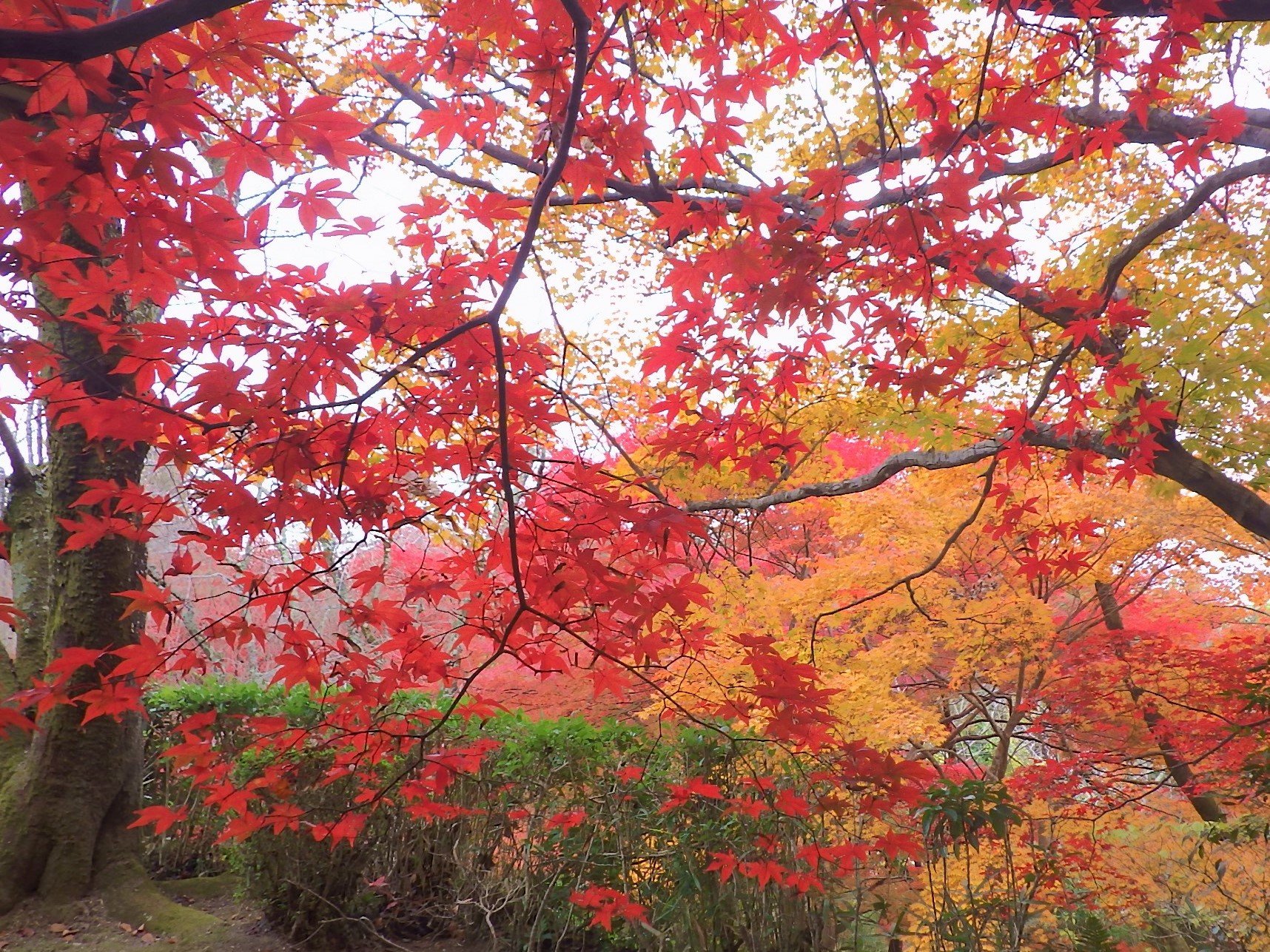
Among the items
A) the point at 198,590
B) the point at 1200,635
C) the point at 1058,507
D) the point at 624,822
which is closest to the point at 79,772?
the point at 624,822

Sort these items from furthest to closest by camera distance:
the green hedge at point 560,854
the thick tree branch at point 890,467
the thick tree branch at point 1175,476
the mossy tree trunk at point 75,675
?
the thick tree branch at point 890,467, the thick tree branch at point 1175,476, the mossy tree trunk at point 75,675, the green hedge at point 560,854

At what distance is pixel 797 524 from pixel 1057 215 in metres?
4.14

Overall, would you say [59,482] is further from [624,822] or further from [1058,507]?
[1058,507]

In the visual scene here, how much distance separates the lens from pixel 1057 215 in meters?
6.54

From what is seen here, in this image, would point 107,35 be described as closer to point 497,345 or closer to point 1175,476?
point 497,345

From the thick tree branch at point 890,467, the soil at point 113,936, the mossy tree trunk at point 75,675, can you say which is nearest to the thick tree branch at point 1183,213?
the thick tree branch at point 890,467

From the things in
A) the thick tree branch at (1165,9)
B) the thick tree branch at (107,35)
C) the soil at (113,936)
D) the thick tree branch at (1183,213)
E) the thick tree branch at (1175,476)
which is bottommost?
the soil at (113,936)

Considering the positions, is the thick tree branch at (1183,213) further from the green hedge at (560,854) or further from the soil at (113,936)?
the soil at (113,936)

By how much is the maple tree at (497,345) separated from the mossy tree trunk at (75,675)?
0.06 ft

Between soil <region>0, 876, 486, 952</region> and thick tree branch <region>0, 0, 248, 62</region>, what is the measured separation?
11.8 feet

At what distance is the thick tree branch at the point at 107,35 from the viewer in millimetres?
961

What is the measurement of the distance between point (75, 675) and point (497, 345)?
3516mm

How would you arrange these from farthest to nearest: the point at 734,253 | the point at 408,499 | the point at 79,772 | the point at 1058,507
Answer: the point at 1058,507, the point at 79,772, the point at 408,499, the point at 734,253

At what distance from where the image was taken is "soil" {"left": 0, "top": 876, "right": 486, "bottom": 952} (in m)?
3.35
